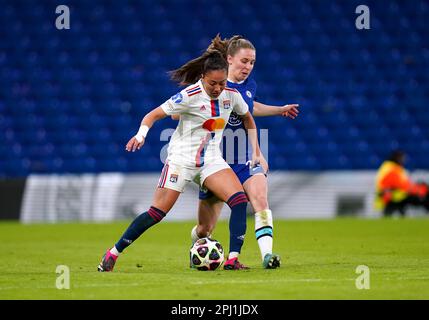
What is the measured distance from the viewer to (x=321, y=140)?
1812 centimetres

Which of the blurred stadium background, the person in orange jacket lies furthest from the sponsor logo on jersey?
the blurred stadium background

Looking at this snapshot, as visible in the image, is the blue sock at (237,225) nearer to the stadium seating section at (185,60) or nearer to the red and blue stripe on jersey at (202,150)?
the red and blue stripe on jersey at (202,150)

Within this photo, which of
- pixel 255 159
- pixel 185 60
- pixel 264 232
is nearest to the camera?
pixel 264 232

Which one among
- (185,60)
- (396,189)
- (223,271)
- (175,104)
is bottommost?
(223,271)

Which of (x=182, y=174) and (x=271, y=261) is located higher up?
(x=182, y=174)

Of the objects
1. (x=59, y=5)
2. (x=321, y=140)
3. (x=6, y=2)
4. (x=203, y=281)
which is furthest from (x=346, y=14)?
(x=203, y=281)

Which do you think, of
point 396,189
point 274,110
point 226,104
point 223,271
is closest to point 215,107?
A: point 226,104

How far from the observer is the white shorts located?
6855mm

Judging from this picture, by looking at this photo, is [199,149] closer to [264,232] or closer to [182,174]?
[182,174]

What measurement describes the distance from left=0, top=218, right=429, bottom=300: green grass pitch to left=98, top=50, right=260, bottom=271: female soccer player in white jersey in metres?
0.43

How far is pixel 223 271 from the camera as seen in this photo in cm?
683

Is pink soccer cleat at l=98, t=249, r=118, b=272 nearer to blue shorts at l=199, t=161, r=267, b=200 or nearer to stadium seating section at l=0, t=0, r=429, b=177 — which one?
blue shorts at l=199, t=161, r=267, b=200

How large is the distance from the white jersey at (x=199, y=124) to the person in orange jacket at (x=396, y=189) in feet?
30.8

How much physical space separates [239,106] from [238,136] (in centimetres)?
47
